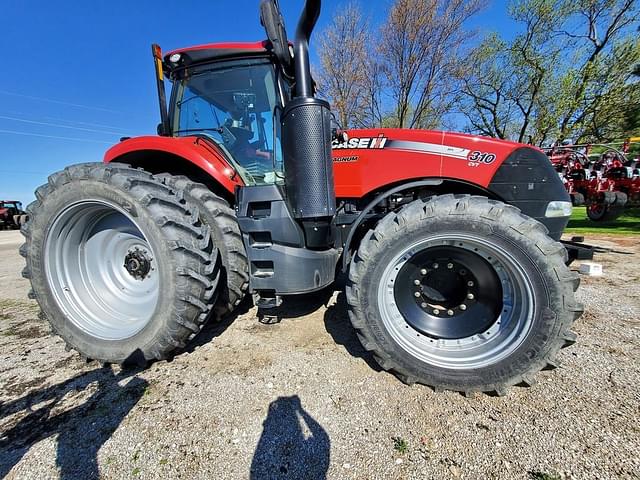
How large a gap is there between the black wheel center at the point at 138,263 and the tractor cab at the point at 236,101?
0.98 meters

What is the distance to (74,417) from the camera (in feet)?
4.90

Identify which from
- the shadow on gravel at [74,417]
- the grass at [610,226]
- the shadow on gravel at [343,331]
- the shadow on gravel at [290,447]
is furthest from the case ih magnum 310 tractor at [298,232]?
the grass at [610,226]

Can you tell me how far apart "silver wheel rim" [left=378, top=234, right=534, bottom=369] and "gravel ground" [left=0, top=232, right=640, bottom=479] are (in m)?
0.22

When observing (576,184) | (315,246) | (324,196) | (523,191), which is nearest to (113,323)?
(315,246)

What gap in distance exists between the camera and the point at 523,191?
2.01 meters

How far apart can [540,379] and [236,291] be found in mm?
2057

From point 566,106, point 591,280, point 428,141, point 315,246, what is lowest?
Result: point 591,280

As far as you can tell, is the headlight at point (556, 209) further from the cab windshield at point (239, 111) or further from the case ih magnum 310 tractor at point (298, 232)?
the cab windshield at point (239, 111)

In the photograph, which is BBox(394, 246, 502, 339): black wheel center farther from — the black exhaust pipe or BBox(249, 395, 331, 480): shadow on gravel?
the black exhaust pipe

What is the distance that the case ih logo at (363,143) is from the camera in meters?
2.11

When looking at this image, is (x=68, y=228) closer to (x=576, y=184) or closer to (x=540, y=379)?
(x=540, y=379)

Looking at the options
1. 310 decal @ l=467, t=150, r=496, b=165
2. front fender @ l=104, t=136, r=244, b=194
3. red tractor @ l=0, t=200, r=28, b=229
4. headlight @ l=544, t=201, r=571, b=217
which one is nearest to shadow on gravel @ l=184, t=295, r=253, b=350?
front fender @ l=104, t=136, r=244, b=194

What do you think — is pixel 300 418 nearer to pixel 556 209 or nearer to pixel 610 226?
pixel 556 209

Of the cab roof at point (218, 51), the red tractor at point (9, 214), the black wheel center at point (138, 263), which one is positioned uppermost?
the red tractor at point (9, 214)
